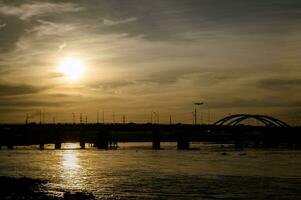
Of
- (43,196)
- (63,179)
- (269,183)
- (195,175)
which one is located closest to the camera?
(43,196)

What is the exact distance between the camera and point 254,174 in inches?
3610

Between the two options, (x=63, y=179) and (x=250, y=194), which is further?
(x=63, y=179)

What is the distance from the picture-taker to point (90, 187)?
230 feet

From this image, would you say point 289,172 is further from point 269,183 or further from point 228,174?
point 269,183

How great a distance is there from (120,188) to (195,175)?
73.7 feet

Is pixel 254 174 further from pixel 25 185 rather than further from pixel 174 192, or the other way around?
pixel 25 185

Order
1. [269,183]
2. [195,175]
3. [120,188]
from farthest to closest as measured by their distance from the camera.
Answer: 1. [195,175]
2. [269,183]
3. [120,188]

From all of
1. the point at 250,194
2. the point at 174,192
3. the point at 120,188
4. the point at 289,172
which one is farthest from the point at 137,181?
the point at 289,172

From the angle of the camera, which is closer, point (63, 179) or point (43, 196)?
point (43, 196)

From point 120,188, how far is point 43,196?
15.4 m

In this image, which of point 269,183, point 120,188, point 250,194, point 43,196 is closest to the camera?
point 43,196

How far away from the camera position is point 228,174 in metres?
91.2

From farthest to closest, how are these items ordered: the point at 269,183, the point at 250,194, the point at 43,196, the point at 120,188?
the point at 269,183
the point at 120,188
the point at 250,194
the point at 43,196

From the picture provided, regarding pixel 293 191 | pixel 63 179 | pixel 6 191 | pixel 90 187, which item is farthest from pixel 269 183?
pixel 6 191
